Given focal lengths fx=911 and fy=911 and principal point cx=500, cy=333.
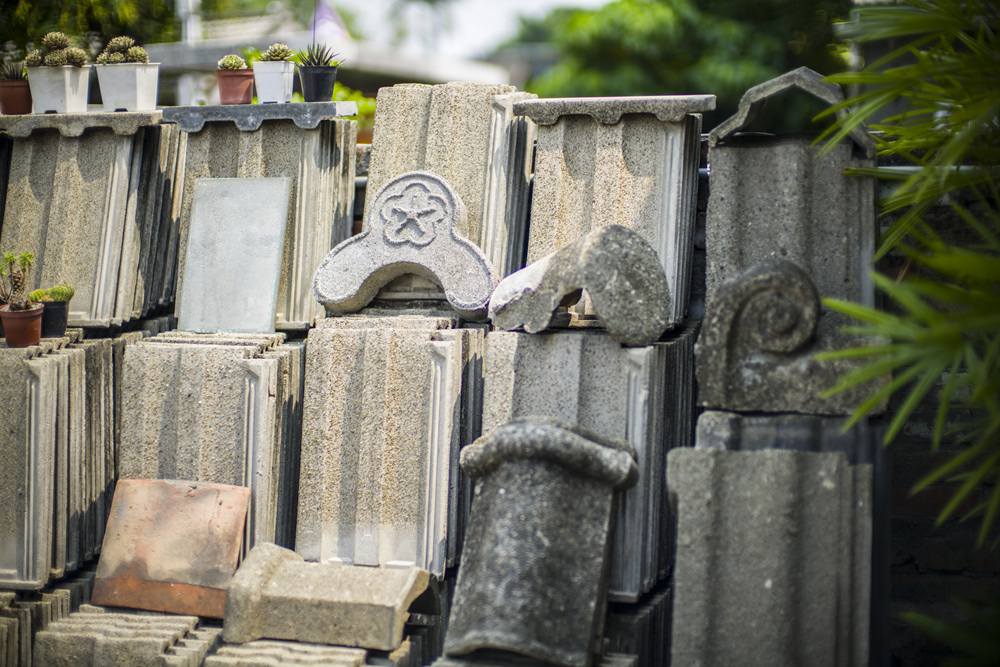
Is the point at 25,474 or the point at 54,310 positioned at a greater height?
the point at 54,310

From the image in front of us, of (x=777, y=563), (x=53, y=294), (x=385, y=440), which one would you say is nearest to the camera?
(x=777, y=563)

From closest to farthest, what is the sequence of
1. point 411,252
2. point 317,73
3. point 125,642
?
point 125,642
point 411,252
point 317,73

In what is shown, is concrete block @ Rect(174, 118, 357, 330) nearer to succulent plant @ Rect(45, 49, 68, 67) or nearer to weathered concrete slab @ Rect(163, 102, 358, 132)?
weathered concrete slab @ Rect(163, 102, 358, 132)

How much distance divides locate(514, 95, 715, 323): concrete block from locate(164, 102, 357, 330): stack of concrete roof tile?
3.08 ft

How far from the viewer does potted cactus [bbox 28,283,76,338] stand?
12.7 feet

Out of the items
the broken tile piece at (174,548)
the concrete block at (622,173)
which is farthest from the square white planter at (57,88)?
the concrete block at (622,173)

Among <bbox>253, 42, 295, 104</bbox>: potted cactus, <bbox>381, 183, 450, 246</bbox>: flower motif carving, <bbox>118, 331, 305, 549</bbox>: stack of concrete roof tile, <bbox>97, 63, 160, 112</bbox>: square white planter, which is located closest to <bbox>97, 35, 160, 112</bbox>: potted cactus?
<bbox>97, 63, 160, 112</bbox>: square white planter

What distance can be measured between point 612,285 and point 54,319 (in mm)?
2445

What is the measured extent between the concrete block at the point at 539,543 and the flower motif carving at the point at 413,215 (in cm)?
109

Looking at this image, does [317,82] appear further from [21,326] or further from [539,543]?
[539,543]

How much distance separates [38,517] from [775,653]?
9.12 feet

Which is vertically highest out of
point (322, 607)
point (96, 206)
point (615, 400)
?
point (96, 206)

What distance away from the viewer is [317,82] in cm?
414

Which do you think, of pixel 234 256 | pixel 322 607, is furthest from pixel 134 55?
pixel 322 607
